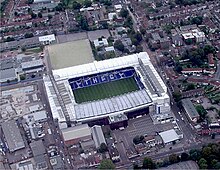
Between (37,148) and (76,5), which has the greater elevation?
(76,5)

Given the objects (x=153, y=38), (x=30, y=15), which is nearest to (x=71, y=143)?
(x=153, y=38)

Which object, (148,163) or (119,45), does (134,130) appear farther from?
(119,45)

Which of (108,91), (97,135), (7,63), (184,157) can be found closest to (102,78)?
(108,91)

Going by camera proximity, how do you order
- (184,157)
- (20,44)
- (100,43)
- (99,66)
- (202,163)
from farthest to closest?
(20,44) → (100,43) → (99,66) → (184,157) → (202,163)

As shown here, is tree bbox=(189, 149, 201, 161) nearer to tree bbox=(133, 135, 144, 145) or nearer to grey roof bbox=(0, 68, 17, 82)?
tree bbox=(133, 135, 144, 145)

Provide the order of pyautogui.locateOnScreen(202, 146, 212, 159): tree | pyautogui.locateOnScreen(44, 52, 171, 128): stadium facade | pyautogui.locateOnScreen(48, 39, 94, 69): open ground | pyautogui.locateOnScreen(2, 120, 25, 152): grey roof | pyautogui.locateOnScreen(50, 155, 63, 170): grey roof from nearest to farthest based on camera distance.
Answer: pyautogui.locateOnScreen(202, 146, 212, 159): tree → pyautogui.locateOnScreen(50, 155, 63, 170): grey roof → pyautogui.locateOnScreen(2, 120, 25, 152): grey roof → pyautogui.locateOnScreen(44, 52, 171, 128): stadium facade → pyautogui.locateOnScreen(48, 39, 94, 69): open ground

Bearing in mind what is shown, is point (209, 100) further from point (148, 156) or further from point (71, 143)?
point (71, 143)

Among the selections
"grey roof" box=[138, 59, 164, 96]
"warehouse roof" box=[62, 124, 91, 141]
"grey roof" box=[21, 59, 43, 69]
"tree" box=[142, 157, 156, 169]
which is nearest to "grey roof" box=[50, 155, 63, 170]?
"warehouse roof" box=[62, 124, 91, 141]
